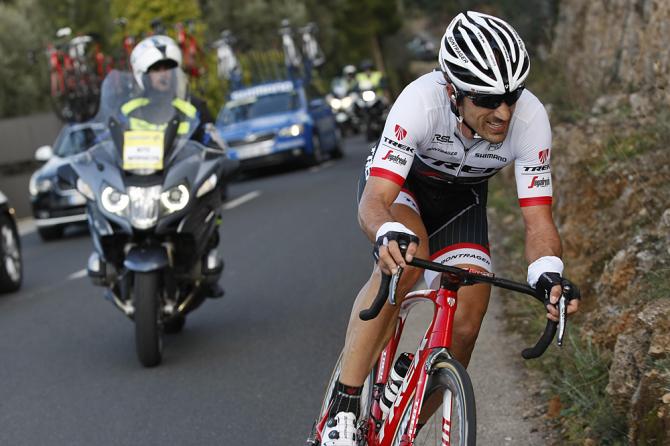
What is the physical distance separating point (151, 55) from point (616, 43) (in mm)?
6022

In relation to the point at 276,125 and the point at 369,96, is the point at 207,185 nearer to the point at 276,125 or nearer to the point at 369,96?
the point at 276,125

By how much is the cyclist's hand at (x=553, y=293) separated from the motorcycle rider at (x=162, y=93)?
460 centimetres

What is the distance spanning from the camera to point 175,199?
314 inches

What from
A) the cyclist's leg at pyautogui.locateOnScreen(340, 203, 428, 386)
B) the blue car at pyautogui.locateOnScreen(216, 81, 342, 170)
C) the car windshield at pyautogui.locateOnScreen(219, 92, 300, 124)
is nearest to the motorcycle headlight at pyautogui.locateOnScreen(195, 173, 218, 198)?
the cyclist's leg at pyautogui.locateOnScreen(340, 203, 428, 386)

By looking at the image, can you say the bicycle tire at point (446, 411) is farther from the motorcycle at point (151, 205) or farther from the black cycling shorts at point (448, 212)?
the motorcycle at point (151, 205)

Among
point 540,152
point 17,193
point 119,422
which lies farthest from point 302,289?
point 17,193

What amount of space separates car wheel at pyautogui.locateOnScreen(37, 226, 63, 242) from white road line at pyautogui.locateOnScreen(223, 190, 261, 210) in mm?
A: 2400

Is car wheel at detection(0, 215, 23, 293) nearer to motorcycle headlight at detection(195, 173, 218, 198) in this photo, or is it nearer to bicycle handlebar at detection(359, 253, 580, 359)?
Answer: motorcycle headlight at detection(195, 173, 218, 198)

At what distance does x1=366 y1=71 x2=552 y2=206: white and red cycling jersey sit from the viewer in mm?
4641

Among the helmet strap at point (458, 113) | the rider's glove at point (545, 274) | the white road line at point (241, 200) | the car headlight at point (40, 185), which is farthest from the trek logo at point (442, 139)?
the white road line at point (241, 200)

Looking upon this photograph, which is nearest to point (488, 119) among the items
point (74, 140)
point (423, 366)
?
point (423, 366)

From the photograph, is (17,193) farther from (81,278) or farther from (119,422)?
(119,422)

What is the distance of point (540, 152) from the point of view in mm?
4785

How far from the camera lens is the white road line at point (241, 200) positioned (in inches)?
736
